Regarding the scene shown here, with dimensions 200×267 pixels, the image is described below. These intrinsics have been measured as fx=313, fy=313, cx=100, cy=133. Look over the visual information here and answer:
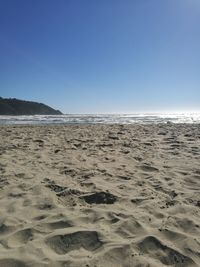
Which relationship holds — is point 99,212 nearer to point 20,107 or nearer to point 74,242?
point 74,242

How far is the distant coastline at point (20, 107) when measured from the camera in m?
79.9

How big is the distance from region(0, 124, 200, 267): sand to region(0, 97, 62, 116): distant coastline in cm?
7511

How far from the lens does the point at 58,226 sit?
3986 millimetres

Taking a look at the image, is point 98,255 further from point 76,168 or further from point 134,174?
point 76,168

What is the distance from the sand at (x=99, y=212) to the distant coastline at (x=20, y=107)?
246 ft

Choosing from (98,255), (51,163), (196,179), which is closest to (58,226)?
(98,255)

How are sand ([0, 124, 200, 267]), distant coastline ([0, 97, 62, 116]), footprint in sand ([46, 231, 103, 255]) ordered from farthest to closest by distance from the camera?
1. distant coastline ([0, 97, 62, 116])
2. footprint in sand ([46, 231, 103, 255])
3. sand ([0, 124, 200, 267])

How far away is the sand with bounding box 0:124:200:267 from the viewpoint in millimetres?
3283

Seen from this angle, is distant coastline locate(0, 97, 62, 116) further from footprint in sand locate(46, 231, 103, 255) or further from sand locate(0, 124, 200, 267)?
footprint in sand locate(46, 231, 103, 255)

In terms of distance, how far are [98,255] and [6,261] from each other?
3.04 feet

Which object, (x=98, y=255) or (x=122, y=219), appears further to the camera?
(x=122, y=219)

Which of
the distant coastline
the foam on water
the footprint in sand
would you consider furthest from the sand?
the distant coastline

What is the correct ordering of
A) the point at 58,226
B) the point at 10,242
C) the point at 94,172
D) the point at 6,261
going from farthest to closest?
the point at 94,172 → the point at 58,226 → the point at 10,242 → the point at 6,261

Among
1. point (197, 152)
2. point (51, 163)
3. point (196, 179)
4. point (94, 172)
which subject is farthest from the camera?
point (197, 152)
